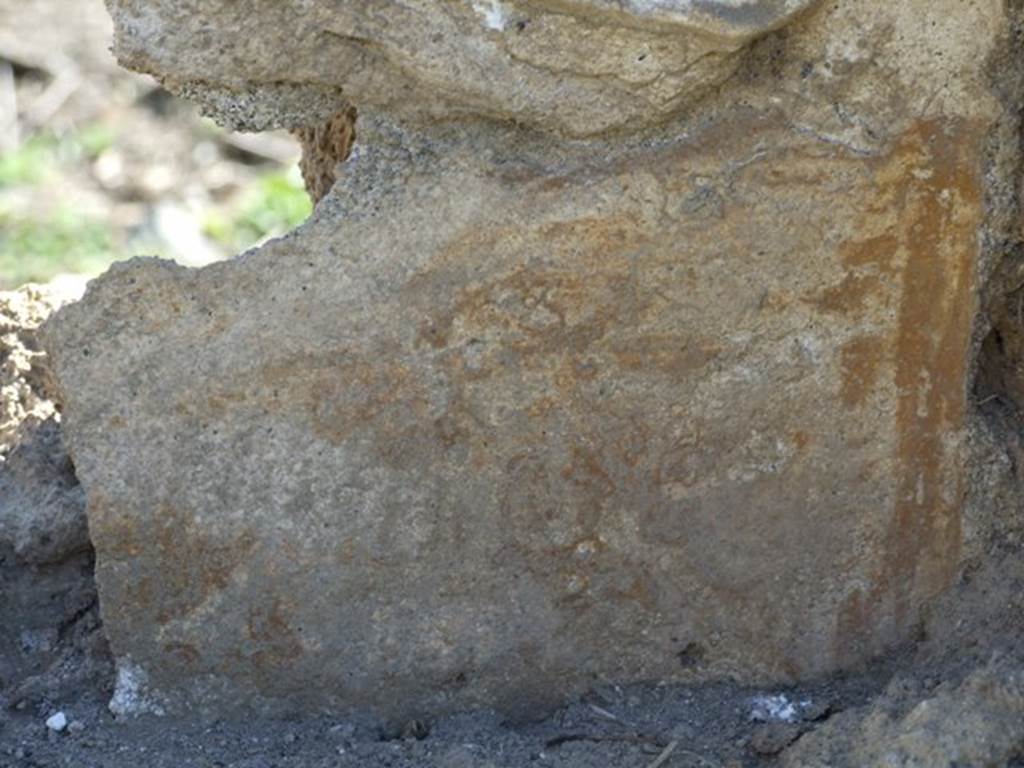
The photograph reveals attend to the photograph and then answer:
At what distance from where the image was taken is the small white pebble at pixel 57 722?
2277 mm

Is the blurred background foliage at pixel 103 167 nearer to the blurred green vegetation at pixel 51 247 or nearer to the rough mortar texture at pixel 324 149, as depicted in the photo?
the blurred green vegetation at pixel 51 247

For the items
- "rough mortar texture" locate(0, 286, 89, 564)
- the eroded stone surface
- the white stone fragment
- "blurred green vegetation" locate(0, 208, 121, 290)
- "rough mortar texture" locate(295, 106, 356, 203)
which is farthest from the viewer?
"blurred green vegetation" locate(0, 208, 121, 290)

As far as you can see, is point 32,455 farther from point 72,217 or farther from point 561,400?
point 72,217

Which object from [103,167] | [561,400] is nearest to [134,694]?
[561,400]

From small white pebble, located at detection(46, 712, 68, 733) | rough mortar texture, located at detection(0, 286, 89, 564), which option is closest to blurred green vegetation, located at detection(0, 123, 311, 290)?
rough mortar texture, located at detection(0, 286, 89, 564)

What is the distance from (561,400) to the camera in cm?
219

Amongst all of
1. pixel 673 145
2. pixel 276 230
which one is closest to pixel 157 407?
pixel 673 145

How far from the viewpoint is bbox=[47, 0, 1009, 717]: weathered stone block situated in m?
2.13

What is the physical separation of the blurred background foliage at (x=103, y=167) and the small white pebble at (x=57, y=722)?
2.18 metres

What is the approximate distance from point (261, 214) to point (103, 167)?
54 cm

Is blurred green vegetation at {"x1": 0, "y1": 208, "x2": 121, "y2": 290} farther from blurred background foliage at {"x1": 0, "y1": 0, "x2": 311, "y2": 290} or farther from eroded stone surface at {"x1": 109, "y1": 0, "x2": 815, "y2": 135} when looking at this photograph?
eroded stone surface at {"x1": 109, "y1": 0, "x2": 815, "y2": 135}

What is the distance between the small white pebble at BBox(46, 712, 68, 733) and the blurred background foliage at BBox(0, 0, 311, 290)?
2176 mm

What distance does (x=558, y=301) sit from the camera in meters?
2.15

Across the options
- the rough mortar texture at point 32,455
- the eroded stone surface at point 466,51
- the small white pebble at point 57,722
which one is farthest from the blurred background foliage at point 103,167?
the eroded stone surface at point 466,51
